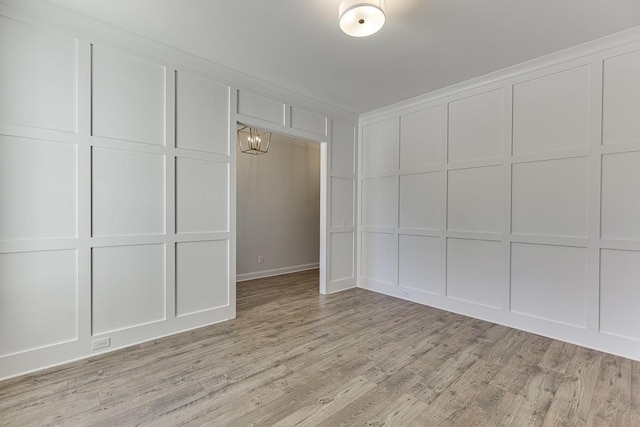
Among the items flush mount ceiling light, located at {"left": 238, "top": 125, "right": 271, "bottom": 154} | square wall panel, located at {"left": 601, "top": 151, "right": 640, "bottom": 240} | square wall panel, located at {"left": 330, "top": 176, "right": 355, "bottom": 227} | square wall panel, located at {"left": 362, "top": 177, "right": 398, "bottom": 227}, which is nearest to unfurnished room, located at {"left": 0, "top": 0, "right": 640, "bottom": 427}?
square wall panel, located at {"left": 601, "top": 151, "right": 640, "bottom": 240}

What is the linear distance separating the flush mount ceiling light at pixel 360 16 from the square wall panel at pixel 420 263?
2.65m

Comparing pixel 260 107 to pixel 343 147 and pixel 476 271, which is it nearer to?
pixel 343 147

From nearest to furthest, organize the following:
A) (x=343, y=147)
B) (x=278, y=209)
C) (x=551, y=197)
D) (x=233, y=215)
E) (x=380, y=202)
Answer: (x=551, y=197)
(x=233, y=215)
(x=380, y=202)
(x=343, y=147)
(x=278, y=209)

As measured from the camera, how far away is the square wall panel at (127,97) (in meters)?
2.53

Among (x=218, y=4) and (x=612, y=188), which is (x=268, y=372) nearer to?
(x=218, y=4)

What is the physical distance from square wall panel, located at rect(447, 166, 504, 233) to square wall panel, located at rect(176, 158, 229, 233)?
276 cm

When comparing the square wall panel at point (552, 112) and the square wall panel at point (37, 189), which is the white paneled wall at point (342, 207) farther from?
the square wall panel at point (37, 189)

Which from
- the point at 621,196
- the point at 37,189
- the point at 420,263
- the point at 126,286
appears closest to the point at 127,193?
the point at 37,189

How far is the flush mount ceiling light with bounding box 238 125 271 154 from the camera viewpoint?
4922mm

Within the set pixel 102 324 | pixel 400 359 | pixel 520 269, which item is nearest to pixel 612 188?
→ pixel 520 269

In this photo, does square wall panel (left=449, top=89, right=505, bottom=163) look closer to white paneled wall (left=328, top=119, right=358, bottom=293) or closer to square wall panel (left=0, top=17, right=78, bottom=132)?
white paneled wall (left=328, top=119, right=358, bottom=293)

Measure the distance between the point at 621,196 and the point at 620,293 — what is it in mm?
848

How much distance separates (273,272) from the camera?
5.77 meters

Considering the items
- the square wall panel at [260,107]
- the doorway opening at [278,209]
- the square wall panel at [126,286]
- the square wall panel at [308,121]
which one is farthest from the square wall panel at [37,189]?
the doorway opening at [278,209]
